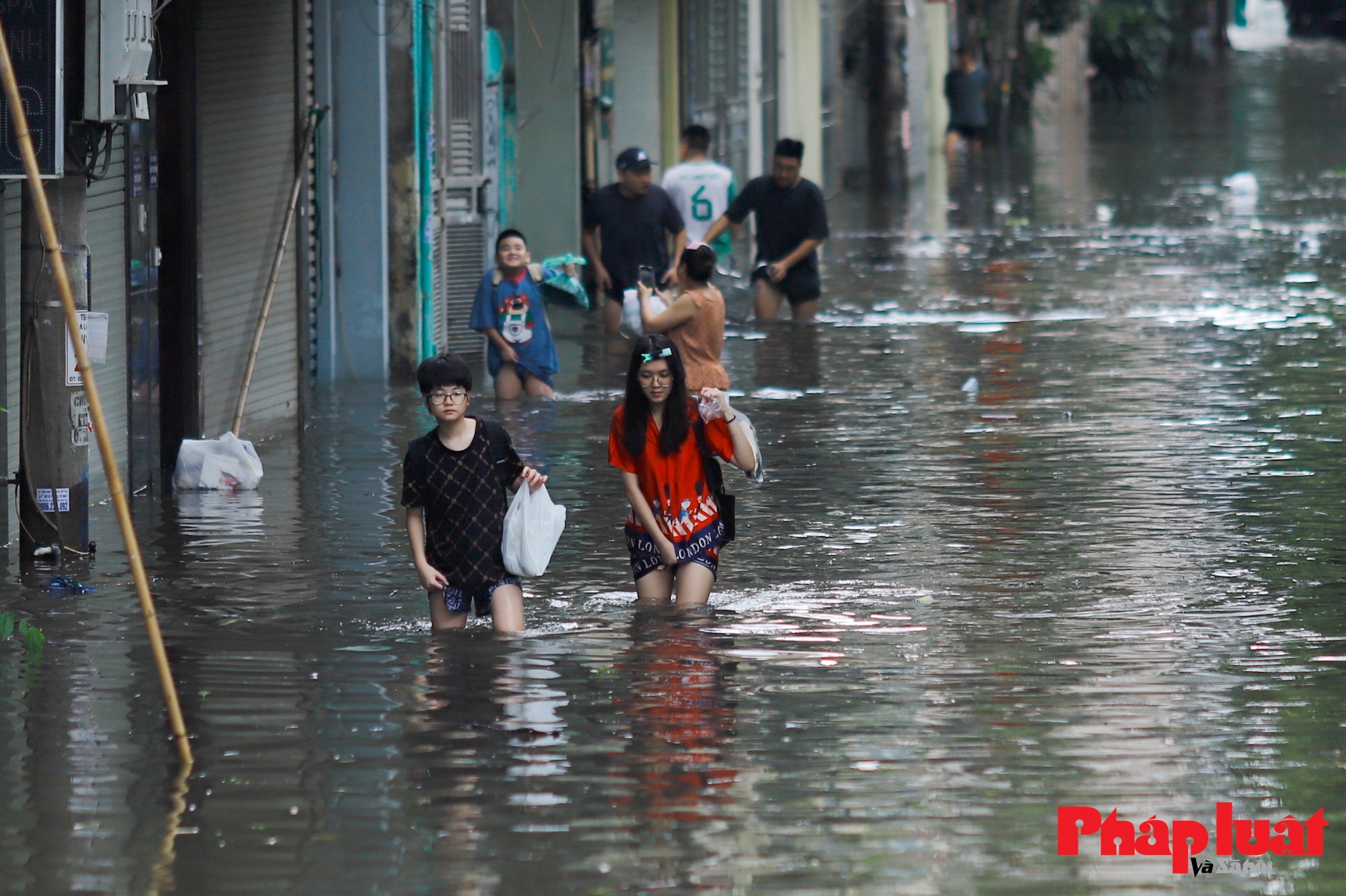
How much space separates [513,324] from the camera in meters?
13.9

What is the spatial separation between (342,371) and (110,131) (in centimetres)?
582

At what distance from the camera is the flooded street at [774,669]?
5.68 meters

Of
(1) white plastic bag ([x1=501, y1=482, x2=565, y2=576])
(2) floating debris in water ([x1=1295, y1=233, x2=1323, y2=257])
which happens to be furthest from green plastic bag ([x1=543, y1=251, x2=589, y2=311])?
(2) floating debris in water ([x1=1295, y1=233, x2=1323, y2=257])

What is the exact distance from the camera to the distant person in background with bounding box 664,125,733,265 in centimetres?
1861

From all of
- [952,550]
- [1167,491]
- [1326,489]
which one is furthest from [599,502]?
[1326,489]

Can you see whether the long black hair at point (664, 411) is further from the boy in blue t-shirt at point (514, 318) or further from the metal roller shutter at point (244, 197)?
the boy in blue t-shirt at point (514, 318)

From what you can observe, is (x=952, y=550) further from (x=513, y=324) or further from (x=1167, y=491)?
(x=513, y=324)

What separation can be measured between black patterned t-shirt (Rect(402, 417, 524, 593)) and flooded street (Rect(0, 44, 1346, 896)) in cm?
26

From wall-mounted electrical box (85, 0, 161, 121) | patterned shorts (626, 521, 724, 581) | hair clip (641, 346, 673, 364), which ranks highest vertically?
wall-mounted electrical box (85, 0, 161, 121)

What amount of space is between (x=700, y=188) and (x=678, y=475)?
10.7 metres

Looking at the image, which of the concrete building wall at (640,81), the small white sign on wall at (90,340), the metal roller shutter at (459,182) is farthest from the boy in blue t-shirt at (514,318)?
the concrete building wall at (640,81)

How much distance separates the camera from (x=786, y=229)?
17.7m

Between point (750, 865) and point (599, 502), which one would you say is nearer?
point (750, 865)

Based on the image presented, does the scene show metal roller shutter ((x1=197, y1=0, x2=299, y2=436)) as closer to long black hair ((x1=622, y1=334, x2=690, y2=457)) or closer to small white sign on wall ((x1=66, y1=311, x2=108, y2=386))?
small white sign on wall ((x1=66, y1=311, x2=108, y2=386))
